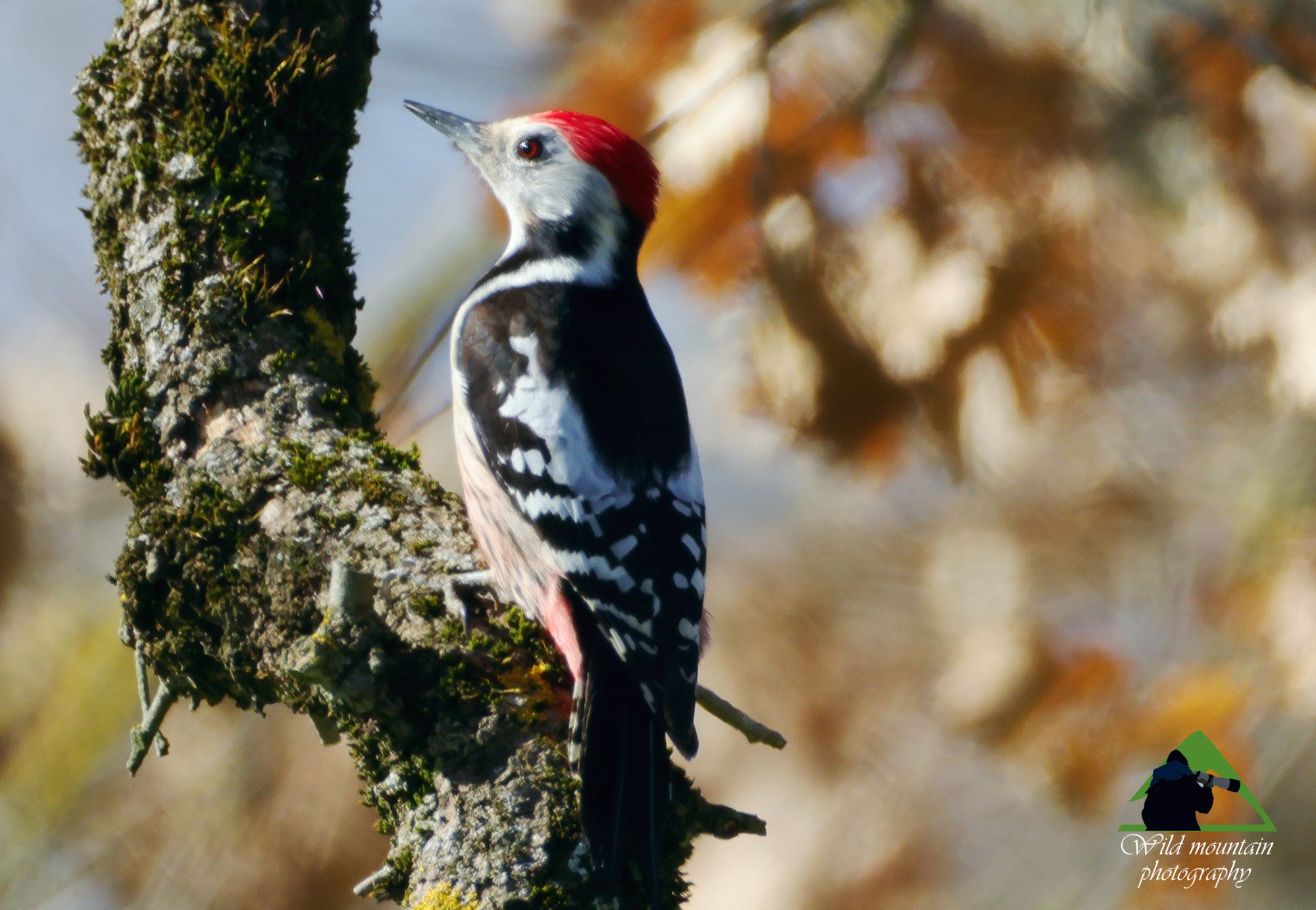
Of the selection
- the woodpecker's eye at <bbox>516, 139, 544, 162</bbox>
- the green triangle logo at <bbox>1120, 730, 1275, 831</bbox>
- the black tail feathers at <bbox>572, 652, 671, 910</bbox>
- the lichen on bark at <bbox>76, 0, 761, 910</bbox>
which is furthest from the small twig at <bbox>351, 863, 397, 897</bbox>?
the woodpecker's eye at <bbox>516, 139, 544, 162</bbox>

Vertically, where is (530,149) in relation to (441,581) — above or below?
above

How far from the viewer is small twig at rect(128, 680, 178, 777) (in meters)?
2.48

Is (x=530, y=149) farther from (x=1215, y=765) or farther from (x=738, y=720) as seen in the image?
(x=1215, y=765)

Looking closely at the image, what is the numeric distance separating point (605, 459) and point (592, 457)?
0.04m

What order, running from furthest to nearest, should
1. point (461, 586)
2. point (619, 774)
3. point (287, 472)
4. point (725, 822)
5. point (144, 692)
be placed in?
point (144, 692) → point (287, 472) → point (461, 586) → point (725, 822) → point (619, 774)

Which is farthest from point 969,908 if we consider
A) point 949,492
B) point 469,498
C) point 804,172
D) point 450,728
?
point 804,172

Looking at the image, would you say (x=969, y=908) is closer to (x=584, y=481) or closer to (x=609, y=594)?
(x=609, y=594)

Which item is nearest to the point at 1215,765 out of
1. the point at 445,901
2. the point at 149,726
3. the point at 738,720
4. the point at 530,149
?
the point at 738,720

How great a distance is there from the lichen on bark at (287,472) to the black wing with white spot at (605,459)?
0.65 feet

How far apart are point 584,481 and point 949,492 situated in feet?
3.47

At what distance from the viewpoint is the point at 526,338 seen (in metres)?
2.86

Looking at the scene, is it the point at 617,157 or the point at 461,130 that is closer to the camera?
the point at 617,157

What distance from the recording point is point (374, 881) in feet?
6.61

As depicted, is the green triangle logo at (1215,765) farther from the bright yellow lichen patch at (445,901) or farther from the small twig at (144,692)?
the small twig at (144,692)
